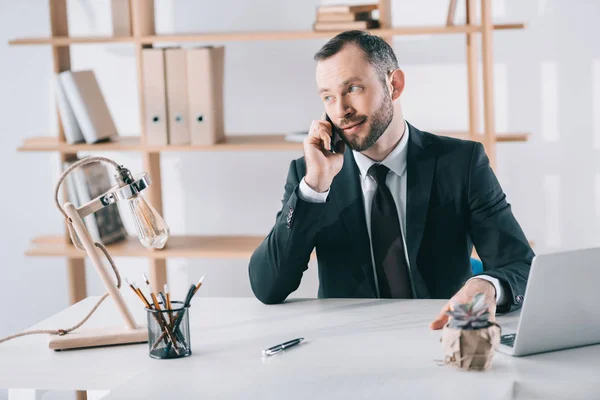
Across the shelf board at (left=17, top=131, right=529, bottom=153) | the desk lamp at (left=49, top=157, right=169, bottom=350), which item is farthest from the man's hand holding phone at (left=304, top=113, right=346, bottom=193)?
the shelf board at (left=17, top=131, right=529, bottom=153)

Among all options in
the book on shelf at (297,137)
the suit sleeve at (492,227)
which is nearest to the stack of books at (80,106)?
the book on shelf at (297,137)

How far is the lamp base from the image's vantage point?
180 centimetres

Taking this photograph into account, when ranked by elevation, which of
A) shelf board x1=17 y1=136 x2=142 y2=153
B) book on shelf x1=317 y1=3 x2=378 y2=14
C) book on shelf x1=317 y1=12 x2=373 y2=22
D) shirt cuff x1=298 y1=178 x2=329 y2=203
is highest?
book on shelf x1=317 y1=3 x2=378 y2=14

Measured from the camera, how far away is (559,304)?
1.59 meters

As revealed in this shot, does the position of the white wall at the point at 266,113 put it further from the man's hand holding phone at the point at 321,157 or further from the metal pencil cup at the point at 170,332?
the metal pencil cup at the point at 170,332

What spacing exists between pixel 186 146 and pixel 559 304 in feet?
7.03

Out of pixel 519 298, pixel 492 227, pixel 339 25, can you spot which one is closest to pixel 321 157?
pixel 492 227

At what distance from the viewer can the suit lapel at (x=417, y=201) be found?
88.7 inches

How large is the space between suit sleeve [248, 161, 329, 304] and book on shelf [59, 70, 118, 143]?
1.61m

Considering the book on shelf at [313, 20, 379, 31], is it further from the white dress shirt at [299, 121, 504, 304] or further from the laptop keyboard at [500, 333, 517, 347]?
the laptop keyboard at [500, 333, 517, 347]

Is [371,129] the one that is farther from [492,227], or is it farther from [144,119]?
[144,119]

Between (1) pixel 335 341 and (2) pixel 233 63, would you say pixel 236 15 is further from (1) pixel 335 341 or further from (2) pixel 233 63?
(1) pixel 335 341

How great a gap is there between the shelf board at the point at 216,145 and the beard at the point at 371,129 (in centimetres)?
113

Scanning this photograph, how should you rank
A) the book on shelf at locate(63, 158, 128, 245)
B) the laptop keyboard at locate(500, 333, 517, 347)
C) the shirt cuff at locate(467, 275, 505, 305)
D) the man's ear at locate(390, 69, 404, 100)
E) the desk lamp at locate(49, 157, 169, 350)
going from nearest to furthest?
the laptop keyboard at locate(500, 333, 517, 347) < the desk lamp at locate(49, 157, 169, 350) < the shirt cuff at locate(467, 275, 505, 305) < the man's ear at locate(390, 69, 404, 100) < the book on shelf at locate(63, 158, 128, 245)
